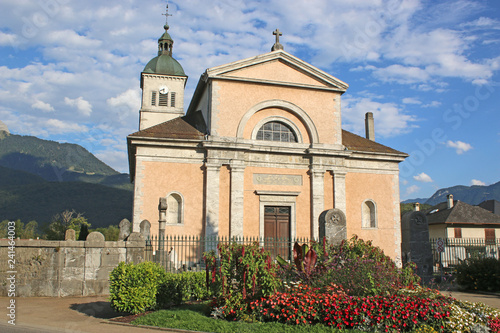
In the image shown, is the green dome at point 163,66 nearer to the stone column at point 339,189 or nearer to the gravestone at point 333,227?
the stone column at point 339,189

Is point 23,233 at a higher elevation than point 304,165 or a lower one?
lower

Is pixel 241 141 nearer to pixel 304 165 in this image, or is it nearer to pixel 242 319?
pixel 304 165

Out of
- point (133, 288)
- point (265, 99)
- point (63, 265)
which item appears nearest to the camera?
point (133, 288)

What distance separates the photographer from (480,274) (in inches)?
548

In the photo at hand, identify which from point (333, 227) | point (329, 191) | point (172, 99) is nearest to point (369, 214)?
point (329, 191)

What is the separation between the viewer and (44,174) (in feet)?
530

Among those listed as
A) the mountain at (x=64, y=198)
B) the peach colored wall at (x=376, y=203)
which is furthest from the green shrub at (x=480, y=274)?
the mountain at (x=64, y=198)

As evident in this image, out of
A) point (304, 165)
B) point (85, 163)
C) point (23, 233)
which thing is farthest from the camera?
point (85, 163)

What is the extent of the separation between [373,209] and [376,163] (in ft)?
8.37

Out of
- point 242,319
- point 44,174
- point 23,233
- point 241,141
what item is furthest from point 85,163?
point 242,319

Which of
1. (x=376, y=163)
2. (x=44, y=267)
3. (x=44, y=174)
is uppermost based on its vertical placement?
(x=44, y=174)

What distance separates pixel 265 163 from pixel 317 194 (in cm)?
311

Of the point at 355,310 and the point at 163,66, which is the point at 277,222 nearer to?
the point at 355,310

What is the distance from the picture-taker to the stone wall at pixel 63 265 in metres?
12.1
